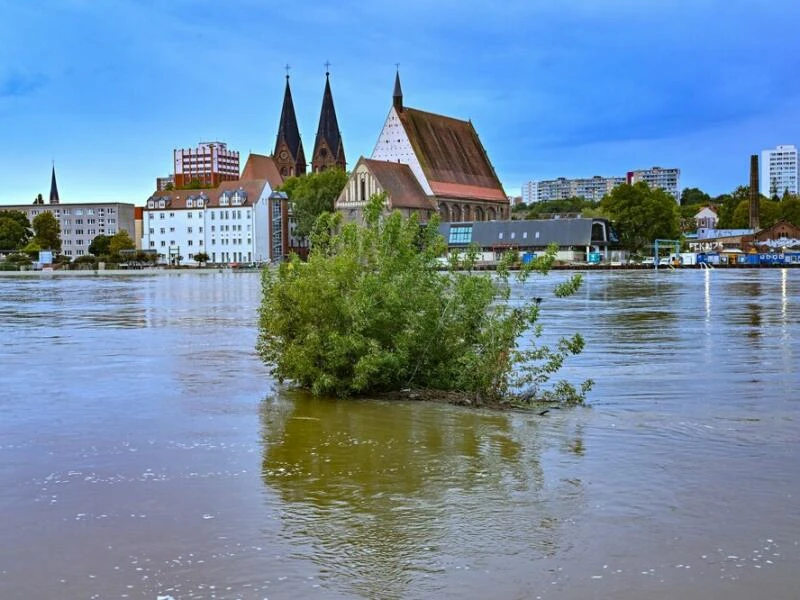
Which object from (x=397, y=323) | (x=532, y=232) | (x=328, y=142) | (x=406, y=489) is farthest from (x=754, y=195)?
(x=406, y=489)

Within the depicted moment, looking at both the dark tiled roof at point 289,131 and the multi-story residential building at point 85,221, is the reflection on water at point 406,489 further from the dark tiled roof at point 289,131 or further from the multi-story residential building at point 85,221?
the multi-story residential building at point 85,221

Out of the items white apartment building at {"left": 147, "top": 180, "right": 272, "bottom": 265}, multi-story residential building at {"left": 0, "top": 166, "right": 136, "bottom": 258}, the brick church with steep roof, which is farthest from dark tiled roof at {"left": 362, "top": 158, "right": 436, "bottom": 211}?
multi-story residential building at {"left": 0, "top": 166, "right": 136, "bottom": 258}

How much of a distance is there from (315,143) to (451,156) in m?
26.3

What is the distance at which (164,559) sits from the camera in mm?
7246

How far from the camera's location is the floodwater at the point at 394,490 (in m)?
6.88

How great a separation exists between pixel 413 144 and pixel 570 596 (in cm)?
12934

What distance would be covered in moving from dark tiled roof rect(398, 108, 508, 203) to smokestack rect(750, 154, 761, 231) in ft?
134

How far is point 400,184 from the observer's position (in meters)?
128

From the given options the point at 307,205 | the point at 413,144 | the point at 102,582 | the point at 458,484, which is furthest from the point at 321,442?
the point at 413,144

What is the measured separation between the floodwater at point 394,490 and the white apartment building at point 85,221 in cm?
16309

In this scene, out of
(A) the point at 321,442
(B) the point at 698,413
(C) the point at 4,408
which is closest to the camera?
(A) the point at 321,442

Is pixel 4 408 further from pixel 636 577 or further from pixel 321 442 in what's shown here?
pixel 636 577

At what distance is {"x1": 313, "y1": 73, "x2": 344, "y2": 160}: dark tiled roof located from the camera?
155312mm

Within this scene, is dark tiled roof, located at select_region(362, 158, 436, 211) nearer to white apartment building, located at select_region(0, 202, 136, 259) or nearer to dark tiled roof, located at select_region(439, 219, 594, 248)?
dark tiled roof, located at select_region(439, 219, 594, 248)
